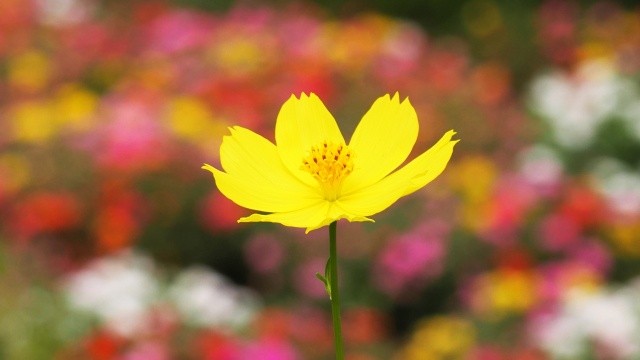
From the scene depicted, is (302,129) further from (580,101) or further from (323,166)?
(580,101)

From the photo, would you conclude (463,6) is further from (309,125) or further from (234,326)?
(309,125)

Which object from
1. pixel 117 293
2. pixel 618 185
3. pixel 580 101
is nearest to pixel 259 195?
pixel 117 293

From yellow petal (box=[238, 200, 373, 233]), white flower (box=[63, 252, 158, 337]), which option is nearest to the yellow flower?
yellow petal (box=[238, 200, 373, 233])

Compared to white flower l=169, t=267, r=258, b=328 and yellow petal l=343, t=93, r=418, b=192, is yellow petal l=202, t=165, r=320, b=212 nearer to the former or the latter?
yellow petal l=343, t=93, r=418, b=192

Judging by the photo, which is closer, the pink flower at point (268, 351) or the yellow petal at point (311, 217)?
the yellow petal at point (311, 217)

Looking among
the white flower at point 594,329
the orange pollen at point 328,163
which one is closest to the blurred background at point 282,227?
the white flower at point 594,329

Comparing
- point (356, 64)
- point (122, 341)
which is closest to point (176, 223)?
point (122, 341)

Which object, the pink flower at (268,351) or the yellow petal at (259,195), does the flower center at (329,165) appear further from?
the pink flower at (268,351)
